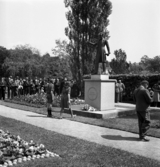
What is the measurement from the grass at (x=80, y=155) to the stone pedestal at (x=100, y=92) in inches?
194

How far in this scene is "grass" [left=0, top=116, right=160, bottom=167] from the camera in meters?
4.36

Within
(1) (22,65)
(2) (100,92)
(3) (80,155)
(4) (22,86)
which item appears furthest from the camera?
(1) (22,65)

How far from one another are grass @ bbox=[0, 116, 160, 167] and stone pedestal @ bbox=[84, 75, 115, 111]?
4.93m

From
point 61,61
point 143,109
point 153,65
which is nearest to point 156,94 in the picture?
point 143,109

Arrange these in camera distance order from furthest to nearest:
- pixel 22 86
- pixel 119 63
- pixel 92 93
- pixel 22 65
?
pixel 119 63 → pixel 22 65 → pixel 22 86 → pixel 92 93

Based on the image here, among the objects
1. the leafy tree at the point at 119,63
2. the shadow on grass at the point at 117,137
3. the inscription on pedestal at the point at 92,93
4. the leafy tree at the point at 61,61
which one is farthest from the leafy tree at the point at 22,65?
the shadow on grass at the point at 117,137

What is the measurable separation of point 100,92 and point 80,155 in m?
6.42

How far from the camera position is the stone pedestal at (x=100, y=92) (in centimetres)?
1117

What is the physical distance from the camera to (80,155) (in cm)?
486

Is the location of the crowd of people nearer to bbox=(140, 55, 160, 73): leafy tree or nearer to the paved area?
the paved area

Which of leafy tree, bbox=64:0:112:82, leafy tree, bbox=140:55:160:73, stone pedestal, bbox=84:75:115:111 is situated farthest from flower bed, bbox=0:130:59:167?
leafy tree, bbox=140:55:160:73

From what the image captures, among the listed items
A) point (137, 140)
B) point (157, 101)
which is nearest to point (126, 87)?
point (157, 101)

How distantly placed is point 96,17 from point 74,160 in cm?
1927

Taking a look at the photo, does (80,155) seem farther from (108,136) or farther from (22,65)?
(22,65)
